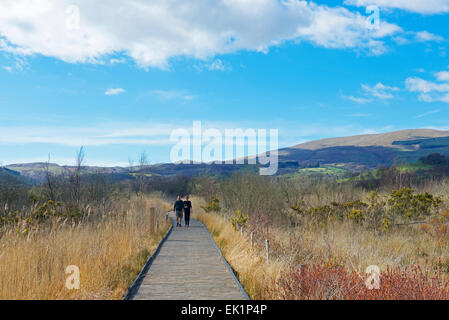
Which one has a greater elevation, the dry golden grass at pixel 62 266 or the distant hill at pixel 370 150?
the distant hill at pixel 370 150

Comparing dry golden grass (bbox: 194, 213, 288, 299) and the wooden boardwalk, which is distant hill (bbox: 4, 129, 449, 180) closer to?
the wooden boardwalk

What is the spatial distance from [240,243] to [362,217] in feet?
24.6

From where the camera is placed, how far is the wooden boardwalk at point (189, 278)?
744 centimetres

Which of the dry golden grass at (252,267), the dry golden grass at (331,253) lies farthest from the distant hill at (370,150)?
the dry golden grass at (252,267)

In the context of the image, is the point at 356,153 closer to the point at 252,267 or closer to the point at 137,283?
the point at 252,267

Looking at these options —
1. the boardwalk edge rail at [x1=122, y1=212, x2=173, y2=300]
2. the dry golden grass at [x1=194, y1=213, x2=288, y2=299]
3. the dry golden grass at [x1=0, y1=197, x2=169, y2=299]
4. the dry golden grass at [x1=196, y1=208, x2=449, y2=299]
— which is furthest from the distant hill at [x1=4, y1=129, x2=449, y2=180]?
the dry golden grass at [x1=0, y1=197, x2=169, y2=299]

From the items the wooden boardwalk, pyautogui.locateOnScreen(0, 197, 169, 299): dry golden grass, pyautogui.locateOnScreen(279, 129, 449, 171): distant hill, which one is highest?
pyautogui.locateOnScreen(279, 129, 449, 171): distant hill

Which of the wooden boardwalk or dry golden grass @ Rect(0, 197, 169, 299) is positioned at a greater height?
dry golden grass @ Rect(0, 197, 169, 299)

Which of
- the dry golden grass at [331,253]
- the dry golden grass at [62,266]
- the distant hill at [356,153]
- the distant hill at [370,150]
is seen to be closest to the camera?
the dry golden grass at [62,266]

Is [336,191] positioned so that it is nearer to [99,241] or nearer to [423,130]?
[99,241]

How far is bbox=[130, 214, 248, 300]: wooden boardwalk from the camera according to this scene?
7438mm

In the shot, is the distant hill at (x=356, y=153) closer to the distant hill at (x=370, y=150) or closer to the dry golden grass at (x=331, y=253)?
the distant hill at (x=370, y=150)
